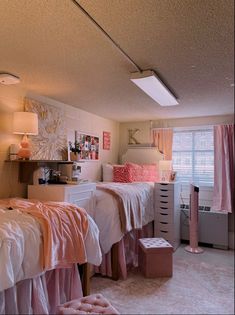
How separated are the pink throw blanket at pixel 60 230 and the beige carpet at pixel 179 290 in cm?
78

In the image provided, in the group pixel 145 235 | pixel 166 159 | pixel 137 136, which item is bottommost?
pixel 145 235

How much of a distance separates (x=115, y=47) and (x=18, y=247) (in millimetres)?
1496

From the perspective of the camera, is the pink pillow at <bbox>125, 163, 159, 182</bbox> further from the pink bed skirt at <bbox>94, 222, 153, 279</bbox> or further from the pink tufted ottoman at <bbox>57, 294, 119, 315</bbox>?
the pink tufted ottoman at <bbox>57, 294, 119, 315</bbox>

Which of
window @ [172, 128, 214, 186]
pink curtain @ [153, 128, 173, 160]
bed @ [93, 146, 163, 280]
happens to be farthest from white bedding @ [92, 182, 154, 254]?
window @ [172, 128, 214, 186]

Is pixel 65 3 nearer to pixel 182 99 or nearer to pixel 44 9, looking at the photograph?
pixel 44 9

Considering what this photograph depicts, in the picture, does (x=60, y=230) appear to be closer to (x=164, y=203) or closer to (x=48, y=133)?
(x=48, y=133)

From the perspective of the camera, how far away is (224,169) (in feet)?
13.5

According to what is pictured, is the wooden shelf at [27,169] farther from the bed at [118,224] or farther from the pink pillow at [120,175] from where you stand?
the pink pillow at [120,175]

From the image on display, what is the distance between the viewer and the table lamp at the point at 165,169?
4363mm

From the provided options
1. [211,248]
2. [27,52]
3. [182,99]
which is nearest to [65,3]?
[27,52]

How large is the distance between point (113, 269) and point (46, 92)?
2195 millimetres

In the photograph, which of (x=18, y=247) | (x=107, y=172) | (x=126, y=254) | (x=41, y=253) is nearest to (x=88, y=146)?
(x=107, y=172)

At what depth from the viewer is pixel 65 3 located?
1327 millimetres

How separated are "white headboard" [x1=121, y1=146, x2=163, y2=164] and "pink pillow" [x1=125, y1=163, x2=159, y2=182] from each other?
188 millimetres
